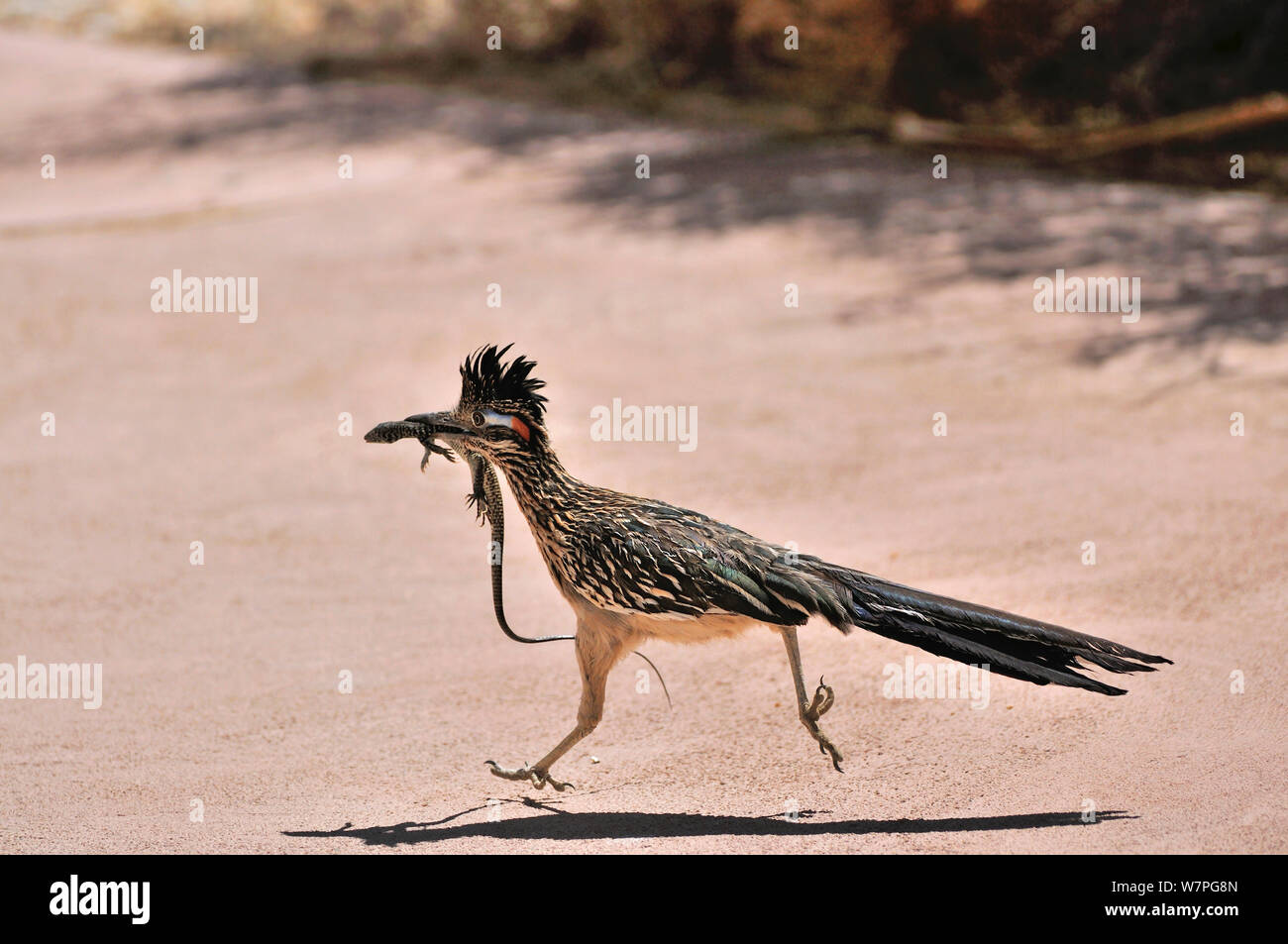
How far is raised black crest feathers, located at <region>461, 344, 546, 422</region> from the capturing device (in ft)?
15.2

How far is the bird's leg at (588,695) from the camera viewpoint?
4.64 metres

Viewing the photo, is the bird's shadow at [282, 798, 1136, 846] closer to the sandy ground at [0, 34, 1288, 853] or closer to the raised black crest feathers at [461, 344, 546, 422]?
the sandy ground at [0, 34, 1288, 853]

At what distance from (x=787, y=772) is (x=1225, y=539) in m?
2.88

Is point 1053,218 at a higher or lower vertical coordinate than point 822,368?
higher

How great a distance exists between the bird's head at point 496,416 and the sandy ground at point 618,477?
3.93 ft

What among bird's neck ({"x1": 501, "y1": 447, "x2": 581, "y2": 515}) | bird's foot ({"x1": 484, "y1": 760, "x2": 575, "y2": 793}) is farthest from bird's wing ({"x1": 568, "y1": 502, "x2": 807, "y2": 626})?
bird's foot ({"x1": 484, "y1": 760, "x2": 575, "y2": 793})

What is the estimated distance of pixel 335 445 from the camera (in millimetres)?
8461

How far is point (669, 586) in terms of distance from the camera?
4406mm

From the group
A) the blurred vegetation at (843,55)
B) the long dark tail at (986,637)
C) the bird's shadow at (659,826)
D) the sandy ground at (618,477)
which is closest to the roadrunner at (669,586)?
the long dark tail at (986,637)

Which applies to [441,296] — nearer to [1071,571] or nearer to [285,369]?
[285,369]

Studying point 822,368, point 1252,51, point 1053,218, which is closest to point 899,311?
point 822,368

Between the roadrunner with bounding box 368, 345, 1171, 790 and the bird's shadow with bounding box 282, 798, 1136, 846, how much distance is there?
216mm

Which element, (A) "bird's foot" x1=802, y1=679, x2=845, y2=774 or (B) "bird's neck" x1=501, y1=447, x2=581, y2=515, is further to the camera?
(B) "bird's neck" x1=501, y1=447, x2=581, y2=515

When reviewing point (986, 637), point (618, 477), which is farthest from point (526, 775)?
point (618, 477)
